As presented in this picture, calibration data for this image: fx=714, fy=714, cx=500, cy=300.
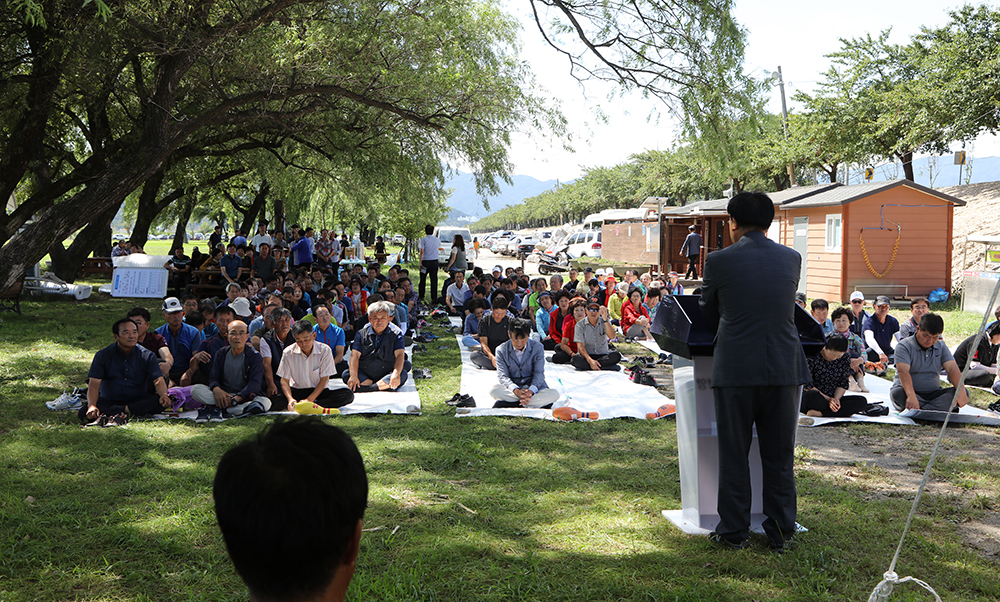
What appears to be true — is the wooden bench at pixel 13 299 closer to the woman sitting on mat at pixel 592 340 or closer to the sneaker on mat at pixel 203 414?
the sneaker on mat at pixel 203 414

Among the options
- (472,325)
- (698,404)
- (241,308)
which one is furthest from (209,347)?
(698,404)

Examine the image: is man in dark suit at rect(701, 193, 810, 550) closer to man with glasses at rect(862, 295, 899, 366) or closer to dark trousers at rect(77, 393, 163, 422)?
dark trousers at rect(77, 393, 163, 422)

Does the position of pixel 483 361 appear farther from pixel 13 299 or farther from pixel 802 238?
pixel 802 238

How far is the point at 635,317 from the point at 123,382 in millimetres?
8591

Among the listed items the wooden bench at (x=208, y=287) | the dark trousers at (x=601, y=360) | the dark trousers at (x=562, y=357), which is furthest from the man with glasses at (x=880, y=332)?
the wooden bench at (x=208, y=287)

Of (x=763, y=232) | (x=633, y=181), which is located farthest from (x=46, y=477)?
(x=633, y=181)

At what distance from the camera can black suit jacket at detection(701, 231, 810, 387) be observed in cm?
362

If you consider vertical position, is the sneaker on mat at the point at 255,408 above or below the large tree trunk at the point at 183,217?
below

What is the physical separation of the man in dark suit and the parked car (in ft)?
93.7

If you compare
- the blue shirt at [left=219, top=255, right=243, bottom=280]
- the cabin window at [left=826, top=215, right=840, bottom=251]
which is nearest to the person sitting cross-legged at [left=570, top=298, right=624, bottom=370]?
the blue shirt at [left=219, top=255, right=243, bottom=280]

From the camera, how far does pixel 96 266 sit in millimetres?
22219

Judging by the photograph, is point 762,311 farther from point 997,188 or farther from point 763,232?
point 997,188

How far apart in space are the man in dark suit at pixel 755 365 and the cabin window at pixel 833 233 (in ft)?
50.7

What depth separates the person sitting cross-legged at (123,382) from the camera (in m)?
6.65
